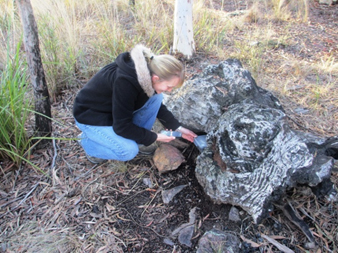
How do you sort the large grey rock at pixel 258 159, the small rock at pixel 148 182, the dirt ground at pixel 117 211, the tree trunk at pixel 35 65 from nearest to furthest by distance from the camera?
1. the large grey rock at pixel 258 159
2. the dirt ground at pixel 117 211
3. the tree trunk at pixel 35 65
4. the small rock at pixel 148 182

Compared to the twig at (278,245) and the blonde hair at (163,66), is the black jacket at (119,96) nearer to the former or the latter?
the blonde hair at (163,66)

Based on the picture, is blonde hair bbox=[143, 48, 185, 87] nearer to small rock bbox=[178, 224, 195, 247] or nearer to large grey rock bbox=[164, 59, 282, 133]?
large grey rock bbox=[164, 59, 282, 133]

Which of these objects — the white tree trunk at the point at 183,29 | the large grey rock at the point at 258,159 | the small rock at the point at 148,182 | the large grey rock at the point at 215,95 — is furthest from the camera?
the white tree trunk at the point at 183,29

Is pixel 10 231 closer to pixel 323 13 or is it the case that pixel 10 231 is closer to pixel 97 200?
pixel 97 200

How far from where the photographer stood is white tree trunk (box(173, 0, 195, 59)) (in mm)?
3704

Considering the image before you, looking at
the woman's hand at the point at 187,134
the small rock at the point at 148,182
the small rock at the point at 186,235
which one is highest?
the woman's hand at the point at 187,134

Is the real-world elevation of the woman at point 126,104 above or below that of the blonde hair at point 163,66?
below

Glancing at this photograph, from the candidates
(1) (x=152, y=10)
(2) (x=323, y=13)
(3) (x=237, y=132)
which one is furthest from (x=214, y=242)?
(2) (x=323, y=13)

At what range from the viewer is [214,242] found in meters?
1.85

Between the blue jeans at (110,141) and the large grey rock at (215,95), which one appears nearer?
the blue jeans at (110,141)

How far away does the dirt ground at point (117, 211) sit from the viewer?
190cm

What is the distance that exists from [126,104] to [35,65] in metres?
0.91

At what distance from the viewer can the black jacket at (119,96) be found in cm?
198

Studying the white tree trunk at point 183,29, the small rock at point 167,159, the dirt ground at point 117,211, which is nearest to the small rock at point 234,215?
the dirt ground at point 117,211
